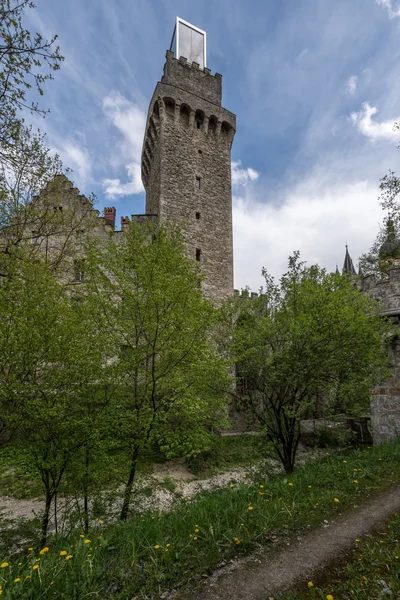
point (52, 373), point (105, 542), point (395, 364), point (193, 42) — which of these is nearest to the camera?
point (105, 542)

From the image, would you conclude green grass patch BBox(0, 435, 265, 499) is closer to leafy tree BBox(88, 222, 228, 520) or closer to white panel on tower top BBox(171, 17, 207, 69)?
leafy tree BBox(88, 222, 228, 520)

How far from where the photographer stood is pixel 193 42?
2431 centimetres

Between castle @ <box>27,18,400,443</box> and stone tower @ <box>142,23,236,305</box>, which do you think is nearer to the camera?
castle @ <box>27,18,400,443</box>

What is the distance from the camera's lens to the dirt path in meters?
2.42

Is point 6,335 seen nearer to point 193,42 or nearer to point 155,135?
point 155,135

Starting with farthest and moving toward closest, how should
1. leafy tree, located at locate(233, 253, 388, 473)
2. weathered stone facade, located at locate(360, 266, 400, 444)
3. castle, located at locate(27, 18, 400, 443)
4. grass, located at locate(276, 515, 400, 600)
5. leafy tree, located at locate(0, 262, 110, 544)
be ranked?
castle, located at locate(27, 18, 400, 443)
weathered stone facade, located at locate(360, 266, 400, 444)
leafy tree, located at locate(233, 253, 388, 473)
leafy tree, located at locate(0, 262, 110, 544)
grass, located at locate(276, 515, 400, 600)

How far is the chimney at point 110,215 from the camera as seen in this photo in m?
20.4

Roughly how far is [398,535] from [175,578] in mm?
2482

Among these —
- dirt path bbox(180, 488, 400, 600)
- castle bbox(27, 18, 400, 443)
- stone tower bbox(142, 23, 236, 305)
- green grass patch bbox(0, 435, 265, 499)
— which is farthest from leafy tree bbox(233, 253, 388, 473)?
stone tower bbox(142, 23, 236, 305)

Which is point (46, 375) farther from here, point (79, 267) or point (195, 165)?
point (195, 165)

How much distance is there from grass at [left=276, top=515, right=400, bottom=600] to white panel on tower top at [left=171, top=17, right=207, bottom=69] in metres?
29.0

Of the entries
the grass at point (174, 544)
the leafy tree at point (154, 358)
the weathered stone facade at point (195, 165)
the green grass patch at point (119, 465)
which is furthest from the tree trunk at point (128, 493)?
the weathered stone facade at point (195, 165)

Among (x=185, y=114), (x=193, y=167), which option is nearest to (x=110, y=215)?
(x=193, y=167)

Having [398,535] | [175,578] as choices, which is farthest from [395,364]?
[175,578]
